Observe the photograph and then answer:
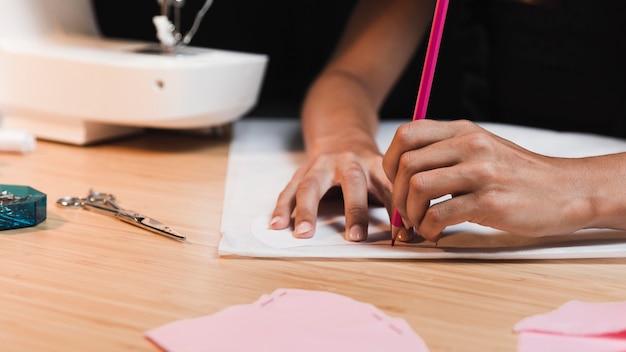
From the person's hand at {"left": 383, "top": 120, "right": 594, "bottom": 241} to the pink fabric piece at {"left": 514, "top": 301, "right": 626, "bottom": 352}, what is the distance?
0.11 meters

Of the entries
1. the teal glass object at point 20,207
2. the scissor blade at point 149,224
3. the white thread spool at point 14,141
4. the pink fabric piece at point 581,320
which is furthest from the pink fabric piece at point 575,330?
the white thread spool at point 14,141

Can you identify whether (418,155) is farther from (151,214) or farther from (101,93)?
(101,93)

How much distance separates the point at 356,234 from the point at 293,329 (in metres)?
0.21

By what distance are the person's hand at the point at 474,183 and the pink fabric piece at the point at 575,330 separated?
0.11 metres

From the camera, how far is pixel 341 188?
89cm

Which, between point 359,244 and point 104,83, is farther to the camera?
point 104,83

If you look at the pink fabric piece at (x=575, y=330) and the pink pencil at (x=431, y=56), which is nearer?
the pink fabric piece at (x=575, y=330)

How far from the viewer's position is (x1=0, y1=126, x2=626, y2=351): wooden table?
588 millimetres

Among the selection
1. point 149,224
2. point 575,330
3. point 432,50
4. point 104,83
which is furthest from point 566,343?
point 104,83

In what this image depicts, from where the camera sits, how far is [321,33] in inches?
61.1

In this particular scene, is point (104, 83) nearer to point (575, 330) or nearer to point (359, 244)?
point (359, 244)

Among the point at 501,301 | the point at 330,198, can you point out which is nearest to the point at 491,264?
the point at 501,301

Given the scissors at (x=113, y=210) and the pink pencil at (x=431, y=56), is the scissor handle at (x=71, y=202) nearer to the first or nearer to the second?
the scissors at (x=113, y=210)

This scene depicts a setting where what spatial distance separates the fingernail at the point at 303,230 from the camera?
30.8 inches
